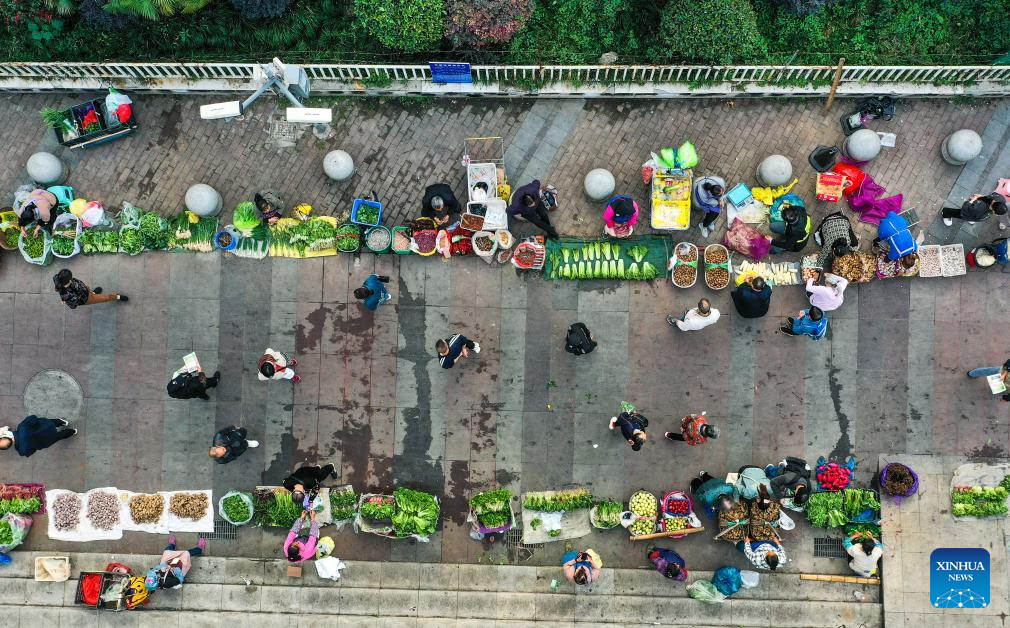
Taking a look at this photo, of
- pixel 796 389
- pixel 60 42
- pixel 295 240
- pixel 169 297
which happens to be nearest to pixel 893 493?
pixel 796 389

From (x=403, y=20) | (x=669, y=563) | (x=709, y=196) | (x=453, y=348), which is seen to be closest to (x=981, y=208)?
(x=709, y=196)

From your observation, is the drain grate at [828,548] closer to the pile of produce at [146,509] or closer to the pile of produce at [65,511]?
the pile of produce at [146,509]

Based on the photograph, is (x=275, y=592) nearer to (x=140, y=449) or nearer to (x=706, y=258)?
(x=140, y=449)

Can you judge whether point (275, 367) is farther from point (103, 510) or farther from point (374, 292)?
point (103, 510)

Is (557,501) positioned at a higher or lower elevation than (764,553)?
higher

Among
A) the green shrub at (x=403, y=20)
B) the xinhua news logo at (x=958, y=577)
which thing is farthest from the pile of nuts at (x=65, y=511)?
the xinhua news logo at (x=958, y=577)
